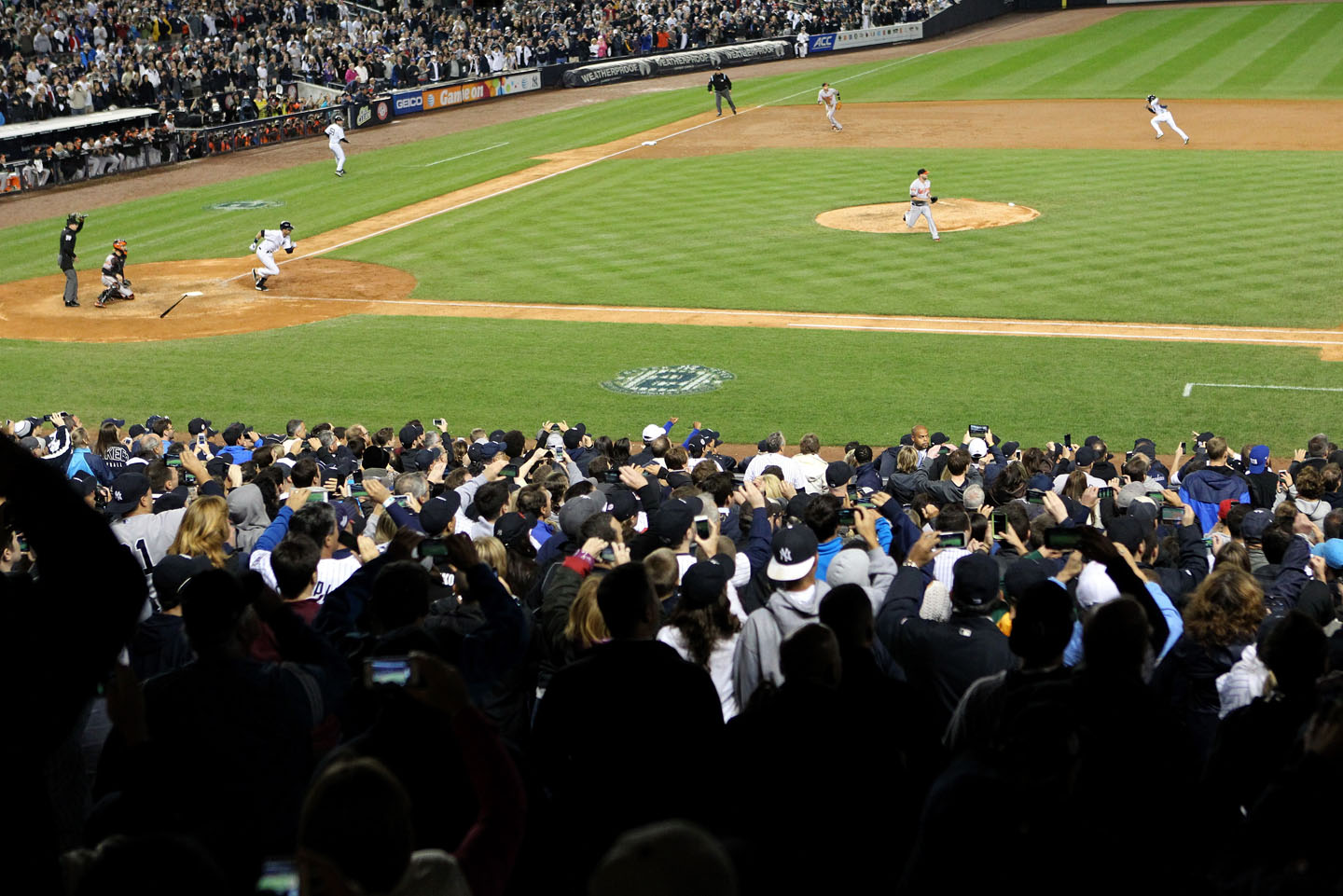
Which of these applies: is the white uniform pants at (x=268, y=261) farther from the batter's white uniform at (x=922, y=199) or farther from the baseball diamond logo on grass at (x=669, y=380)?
the batter's white uniform at (x=922, y=199)

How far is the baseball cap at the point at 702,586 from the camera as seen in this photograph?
5.81 m

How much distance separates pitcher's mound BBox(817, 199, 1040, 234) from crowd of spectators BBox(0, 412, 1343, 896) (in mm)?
19320

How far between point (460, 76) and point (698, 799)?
50103 mm

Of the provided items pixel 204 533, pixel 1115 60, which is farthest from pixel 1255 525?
pixel 1115 60

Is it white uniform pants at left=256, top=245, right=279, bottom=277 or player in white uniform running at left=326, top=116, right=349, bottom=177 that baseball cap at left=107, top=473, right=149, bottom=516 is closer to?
white uniform pants at left=256, top=245, right=279, bottom=277

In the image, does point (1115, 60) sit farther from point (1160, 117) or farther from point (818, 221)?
point (818, 221)

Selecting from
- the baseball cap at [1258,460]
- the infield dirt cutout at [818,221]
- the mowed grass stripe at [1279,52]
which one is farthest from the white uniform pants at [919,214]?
the mowed grass stripe at [1279,52]

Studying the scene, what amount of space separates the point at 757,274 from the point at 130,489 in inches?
618

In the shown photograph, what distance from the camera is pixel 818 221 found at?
91.3 ft

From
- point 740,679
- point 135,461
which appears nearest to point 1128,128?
point 135,461

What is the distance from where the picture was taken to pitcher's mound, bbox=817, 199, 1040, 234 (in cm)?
2652

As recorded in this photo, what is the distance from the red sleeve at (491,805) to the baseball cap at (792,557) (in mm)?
2737

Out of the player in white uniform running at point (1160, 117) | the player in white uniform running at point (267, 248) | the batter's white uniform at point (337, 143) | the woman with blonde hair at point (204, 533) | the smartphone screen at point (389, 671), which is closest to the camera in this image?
the smartphone screen at point (389, 671)

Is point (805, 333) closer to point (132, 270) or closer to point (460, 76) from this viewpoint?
point (132, 270)
